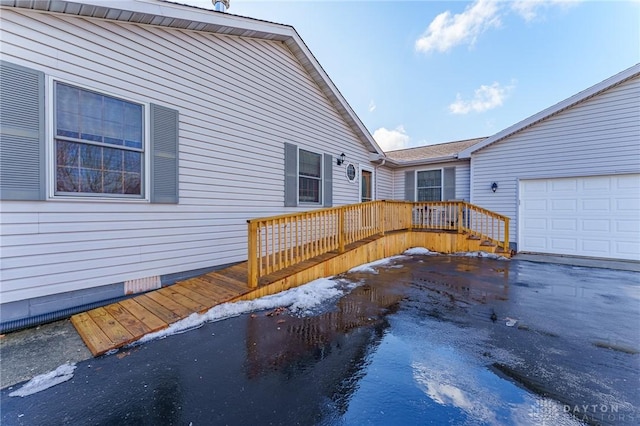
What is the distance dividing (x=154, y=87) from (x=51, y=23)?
1.20 metres

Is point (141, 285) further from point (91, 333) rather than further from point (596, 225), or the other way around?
point (596, 225)

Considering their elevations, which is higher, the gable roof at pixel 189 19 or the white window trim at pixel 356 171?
the gable roof at pixel 189 19

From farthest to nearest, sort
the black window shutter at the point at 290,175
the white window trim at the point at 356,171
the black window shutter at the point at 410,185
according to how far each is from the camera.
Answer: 1. the black window shutter at the point at 410,185
2. the white window trim at the point at 356,171
3. the black window shutter at the point at 290,175

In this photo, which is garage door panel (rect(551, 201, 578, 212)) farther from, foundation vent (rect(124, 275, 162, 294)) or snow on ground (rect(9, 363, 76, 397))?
snow on ground (rect(9, 363, 76, 397))

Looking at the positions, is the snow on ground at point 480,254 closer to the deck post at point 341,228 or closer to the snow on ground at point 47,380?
the deck post at point 341,228

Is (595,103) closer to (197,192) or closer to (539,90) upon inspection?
(539,90)

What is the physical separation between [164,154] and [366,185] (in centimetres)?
696

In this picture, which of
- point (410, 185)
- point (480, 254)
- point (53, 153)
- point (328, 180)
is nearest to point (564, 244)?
point (480, 254)

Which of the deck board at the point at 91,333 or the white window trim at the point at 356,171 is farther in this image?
the white window trim at the point at 356,171

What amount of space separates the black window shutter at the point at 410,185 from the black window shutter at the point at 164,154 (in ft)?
29.2

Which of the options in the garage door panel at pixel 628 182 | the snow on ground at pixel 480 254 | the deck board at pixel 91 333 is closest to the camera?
the deck board at pixel 91 333

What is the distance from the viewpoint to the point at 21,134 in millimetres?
2982

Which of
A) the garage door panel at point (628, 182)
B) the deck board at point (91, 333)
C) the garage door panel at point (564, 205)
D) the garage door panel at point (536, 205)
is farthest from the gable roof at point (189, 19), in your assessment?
the garage door panel at point (628, 182)

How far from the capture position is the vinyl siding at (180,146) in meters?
3.11
